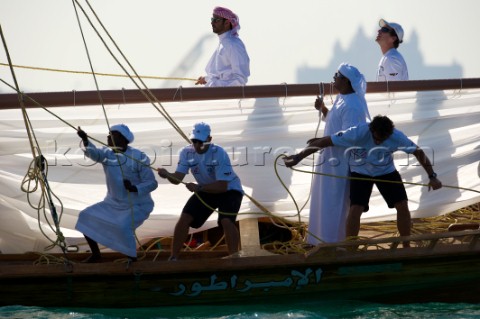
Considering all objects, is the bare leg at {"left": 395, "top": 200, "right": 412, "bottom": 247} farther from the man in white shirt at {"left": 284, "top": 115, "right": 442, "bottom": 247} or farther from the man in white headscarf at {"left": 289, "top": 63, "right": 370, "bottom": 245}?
the man in white headscarf at {"left": 289, "top": 63, "right": 370, "bottom": 245}

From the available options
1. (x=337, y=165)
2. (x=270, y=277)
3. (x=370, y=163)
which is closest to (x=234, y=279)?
(x=270, y=277)

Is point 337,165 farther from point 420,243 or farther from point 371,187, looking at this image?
point 420,243

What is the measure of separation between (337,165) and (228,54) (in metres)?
1.88

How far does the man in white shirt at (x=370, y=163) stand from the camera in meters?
8.49

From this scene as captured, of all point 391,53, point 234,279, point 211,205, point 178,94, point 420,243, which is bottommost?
point 234,279

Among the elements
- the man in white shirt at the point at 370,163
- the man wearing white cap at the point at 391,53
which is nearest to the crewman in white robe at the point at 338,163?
the man in white shirt at the point at 370,163

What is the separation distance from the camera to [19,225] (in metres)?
9.61

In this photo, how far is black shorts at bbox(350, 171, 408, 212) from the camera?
858 centimetres

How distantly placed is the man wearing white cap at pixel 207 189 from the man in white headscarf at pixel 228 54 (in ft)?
5.12

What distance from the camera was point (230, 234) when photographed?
8.58 metres

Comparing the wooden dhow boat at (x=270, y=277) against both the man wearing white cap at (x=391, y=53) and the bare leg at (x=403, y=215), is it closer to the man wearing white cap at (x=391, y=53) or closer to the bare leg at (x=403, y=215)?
the bare leg at (x=403, y=215)

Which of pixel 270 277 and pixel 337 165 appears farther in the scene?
pixel 337 165

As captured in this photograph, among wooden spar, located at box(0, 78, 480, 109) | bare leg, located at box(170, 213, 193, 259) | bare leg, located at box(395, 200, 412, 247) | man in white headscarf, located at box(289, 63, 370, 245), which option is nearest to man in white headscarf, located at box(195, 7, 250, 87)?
wooden spar, located at box(0, 78, 480, 109)

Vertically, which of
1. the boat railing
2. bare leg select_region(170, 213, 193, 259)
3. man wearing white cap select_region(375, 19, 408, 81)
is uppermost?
man wearing white cap select_region(375, 19, 408, 81)
